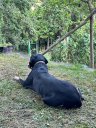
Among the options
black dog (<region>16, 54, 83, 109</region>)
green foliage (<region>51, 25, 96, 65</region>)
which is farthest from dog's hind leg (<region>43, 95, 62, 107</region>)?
green foliage (<region>51, 25, 96, 65</region>)

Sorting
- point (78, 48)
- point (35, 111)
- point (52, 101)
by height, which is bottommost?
point (35, 111)

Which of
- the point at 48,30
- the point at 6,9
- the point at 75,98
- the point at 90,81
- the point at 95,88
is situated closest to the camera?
the point at 75,98

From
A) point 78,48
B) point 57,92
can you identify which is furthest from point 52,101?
point 78,48

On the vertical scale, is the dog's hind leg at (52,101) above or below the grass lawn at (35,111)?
above

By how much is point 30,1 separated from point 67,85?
20.4 feet

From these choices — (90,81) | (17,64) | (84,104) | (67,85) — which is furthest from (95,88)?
(17,64)

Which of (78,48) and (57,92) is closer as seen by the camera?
(57,92)

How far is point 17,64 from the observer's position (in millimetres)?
7602

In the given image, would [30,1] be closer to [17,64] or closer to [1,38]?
[1,38]

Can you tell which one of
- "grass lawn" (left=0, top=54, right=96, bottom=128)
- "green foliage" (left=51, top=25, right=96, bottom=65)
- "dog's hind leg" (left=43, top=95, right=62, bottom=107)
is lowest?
"grass lawn" (left=0, top=54, right=96, bottom=128)

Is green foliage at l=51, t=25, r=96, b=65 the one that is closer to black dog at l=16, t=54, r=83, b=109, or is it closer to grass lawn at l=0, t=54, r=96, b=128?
grass lawn at l=0, t=54, r=96, b=128

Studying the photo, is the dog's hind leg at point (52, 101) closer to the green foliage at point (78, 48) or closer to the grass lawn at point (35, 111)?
the grass lawn at point (35, 111)

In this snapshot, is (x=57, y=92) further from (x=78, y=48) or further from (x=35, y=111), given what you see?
(x=78, y=48)

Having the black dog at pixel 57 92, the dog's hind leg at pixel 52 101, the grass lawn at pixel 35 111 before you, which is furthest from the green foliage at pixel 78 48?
the dog's hind leg at pixel 52 101
